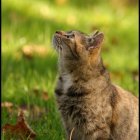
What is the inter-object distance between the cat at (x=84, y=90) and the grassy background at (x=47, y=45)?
1.29ft

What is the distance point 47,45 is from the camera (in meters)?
8.94

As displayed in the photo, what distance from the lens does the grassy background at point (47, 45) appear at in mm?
6531

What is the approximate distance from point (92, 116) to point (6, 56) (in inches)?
116

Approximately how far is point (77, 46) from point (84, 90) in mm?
353

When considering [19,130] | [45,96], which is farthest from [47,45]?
[19,130]

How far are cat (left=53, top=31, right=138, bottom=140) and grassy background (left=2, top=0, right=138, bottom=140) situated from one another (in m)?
0.39

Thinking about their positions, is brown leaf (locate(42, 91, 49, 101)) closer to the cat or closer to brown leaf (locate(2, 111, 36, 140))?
brown leaf (locate(2, 111, 36, 140))

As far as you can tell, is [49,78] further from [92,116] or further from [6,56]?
[92,116]

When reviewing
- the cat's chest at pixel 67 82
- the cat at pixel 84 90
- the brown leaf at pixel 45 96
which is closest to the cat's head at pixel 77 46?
the cat at pixel 84 90

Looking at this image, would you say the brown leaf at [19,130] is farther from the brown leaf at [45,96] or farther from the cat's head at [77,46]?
the brown leaf at [45,96]

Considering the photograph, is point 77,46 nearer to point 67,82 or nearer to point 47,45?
point 67,82

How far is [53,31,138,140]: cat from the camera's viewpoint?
17.5ft

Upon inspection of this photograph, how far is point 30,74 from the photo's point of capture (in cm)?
753

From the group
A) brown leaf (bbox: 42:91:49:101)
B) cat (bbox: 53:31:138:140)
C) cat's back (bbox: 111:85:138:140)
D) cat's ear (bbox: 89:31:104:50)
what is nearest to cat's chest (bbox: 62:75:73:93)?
cat (bbox: 53:31:138:140)
